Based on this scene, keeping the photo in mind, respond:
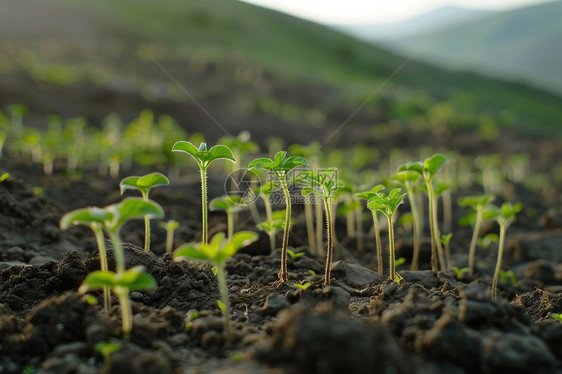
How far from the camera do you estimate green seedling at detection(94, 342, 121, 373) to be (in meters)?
1.56

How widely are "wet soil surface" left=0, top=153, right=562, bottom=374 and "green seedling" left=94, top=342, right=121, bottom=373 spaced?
21mm

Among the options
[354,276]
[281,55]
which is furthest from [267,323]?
[281,55]

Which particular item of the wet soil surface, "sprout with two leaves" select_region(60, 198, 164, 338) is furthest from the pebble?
"sprout with two leaves" select_region(60, 198, 164, 338)

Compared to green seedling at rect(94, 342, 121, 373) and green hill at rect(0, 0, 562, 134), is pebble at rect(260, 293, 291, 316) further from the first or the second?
green hill at rect(0, 0, 562, 134)

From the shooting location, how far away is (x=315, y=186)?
2.49 meters

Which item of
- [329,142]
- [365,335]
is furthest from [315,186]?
[329,142]

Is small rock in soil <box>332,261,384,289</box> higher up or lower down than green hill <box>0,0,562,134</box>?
lower down

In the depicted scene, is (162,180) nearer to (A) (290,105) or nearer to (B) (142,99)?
(B) (142,99)

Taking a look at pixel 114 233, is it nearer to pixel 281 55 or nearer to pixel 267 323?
pixel 267 323

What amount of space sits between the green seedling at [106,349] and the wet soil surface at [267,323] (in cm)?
2

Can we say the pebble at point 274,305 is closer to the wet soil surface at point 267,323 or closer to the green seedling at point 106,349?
the wet soil surface at point 267,323

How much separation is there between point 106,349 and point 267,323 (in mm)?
742

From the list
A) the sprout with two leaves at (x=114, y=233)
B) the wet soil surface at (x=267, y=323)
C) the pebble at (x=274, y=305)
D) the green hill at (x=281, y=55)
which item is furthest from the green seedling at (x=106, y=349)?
the green hill at (x=281, y=55)

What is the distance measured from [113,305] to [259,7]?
38.0 meters
